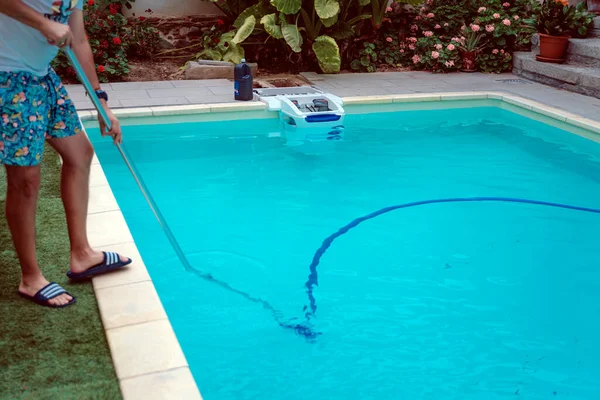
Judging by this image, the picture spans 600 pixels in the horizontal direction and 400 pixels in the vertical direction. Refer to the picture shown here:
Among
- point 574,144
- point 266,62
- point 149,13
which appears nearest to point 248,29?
point 266,62

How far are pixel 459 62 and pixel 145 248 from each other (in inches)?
224

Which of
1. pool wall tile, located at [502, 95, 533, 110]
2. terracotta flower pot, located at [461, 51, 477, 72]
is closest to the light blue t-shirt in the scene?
pool wall tile, located at [502, 95, 533, 110]

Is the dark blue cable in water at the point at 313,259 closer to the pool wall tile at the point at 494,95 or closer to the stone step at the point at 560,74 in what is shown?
the pool wall tile at the point at 494,95

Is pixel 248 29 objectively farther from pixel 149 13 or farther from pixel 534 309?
pixel 534 309

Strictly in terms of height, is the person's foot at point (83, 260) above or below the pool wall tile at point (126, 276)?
above

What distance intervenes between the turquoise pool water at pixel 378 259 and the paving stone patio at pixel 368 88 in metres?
0.58

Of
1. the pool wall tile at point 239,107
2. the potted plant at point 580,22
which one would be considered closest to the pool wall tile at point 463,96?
the potted plant at point 580,22

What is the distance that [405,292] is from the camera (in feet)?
10.7

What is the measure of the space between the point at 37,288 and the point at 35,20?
3.20ft

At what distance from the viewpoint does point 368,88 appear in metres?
7.00

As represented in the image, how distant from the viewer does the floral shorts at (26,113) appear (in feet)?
6.99

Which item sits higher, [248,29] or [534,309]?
[248,29]

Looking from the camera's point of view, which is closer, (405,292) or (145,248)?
(405,292)

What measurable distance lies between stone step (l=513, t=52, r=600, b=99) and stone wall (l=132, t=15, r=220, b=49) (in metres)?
3.88
